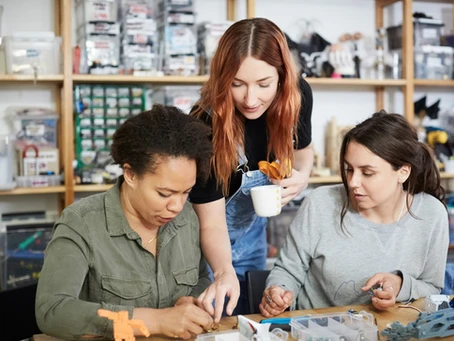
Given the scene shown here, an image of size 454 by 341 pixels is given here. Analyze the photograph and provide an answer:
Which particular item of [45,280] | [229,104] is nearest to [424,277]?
[229,104]

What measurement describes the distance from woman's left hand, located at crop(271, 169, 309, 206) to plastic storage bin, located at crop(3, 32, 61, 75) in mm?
1551

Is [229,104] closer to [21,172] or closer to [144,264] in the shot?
[144,264]

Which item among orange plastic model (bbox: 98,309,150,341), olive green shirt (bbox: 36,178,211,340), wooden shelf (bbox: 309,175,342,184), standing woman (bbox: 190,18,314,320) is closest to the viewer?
orange plastic model (bbox: 98,309,150,341)

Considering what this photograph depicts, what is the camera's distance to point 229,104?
1.86 meters

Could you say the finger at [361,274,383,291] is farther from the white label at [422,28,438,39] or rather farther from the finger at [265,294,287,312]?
the white label at [422,28,438,39]

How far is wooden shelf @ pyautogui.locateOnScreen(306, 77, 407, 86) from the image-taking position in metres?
3.49

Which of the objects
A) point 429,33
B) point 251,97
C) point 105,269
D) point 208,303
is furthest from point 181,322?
→ point 429,33

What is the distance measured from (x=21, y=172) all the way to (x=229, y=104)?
5.32 ft

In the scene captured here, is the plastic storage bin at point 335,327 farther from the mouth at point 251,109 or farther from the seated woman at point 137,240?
the mouth at point 251,109

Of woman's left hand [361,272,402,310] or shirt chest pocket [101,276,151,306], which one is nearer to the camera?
shirt chest pocket [101,276,151,306]

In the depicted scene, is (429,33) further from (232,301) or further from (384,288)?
(232,301)

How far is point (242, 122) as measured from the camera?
2002 mm

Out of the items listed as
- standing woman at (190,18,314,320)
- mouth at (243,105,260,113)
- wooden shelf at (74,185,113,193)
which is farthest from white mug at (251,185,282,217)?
wooden shelf at (74,185,113,193)

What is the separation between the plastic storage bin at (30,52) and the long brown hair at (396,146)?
171 centimetres
